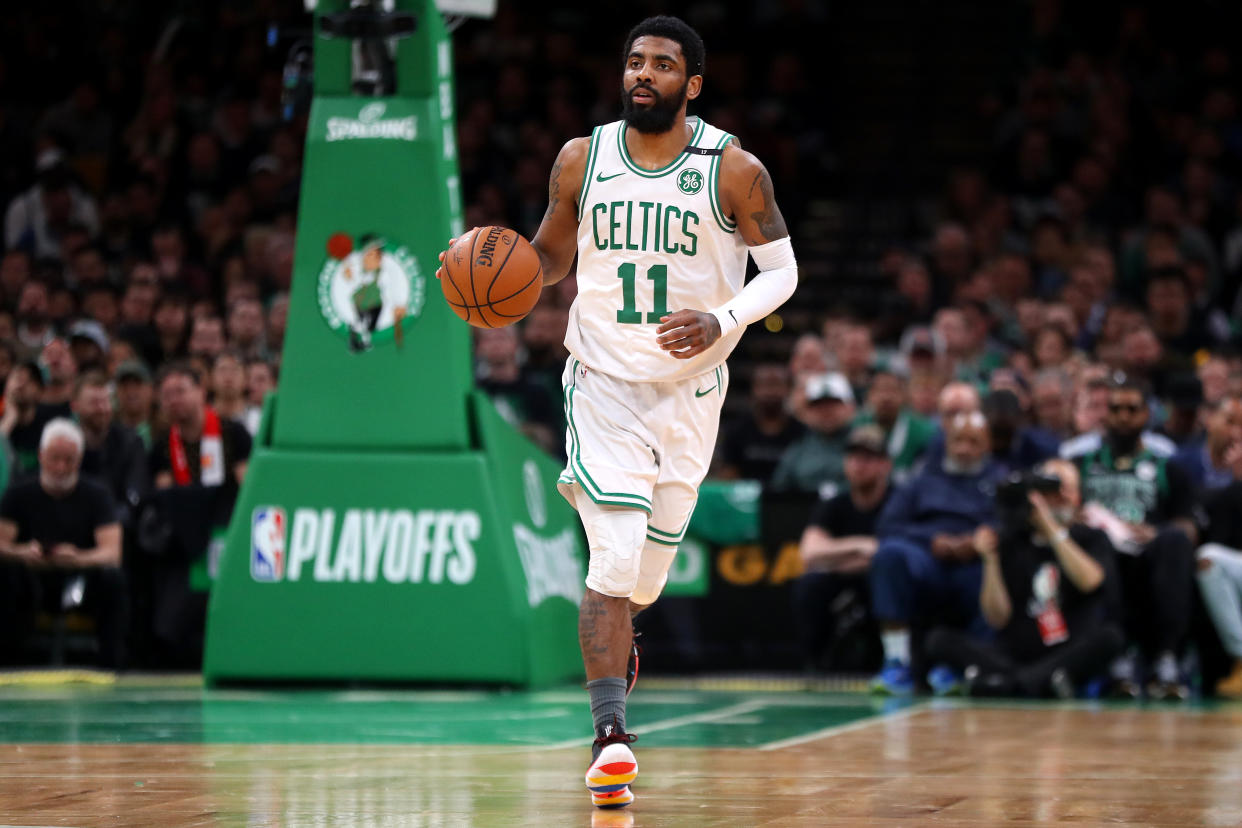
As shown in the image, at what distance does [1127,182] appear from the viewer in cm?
1633

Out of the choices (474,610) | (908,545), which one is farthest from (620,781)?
(908,545)

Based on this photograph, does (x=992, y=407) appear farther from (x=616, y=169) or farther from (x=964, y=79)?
(x=964, y=79)

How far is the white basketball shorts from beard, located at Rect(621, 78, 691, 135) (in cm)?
80

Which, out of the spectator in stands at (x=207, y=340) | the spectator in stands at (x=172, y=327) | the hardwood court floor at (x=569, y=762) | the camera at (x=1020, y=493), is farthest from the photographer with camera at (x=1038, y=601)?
the spectator in stands at (x=172, y=327)

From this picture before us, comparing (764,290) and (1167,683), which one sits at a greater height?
(764,290)

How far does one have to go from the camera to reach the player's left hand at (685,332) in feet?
17.8

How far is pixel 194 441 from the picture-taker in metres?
11.5

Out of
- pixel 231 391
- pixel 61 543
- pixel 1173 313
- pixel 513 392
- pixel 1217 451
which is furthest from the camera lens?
pixel 1173 313

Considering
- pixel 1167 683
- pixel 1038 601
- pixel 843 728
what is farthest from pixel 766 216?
pixel 1167 683

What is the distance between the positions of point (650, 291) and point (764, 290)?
1.23 feet

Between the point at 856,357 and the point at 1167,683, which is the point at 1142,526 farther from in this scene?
the point at 856,357

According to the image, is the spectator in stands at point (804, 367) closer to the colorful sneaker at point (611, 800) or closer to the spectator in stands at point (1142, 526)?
the spectator in stands at point (1142, 526)

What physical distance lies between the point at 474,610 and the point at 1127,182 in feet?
31.4

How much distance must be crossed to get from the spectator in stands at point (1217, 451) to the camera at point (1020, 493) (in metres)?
1.15
